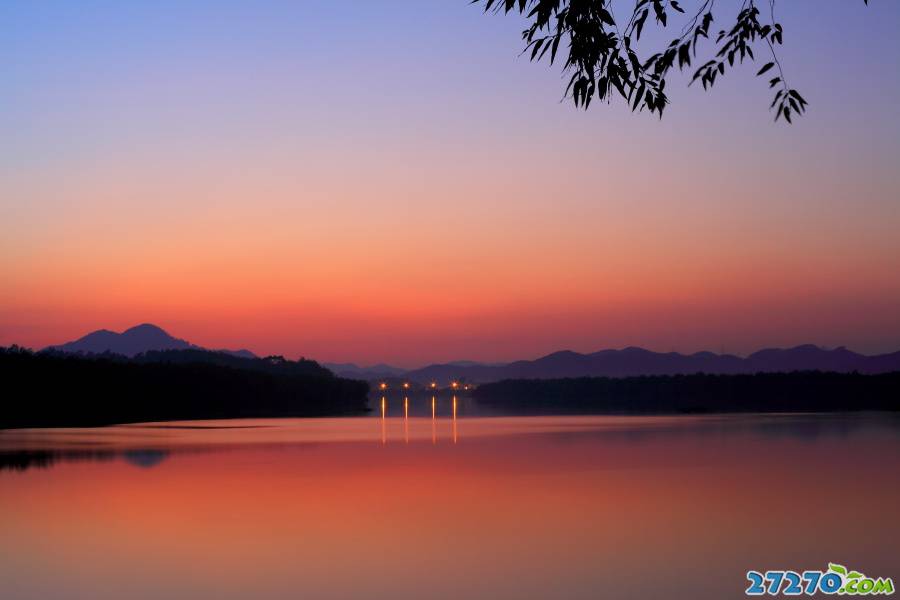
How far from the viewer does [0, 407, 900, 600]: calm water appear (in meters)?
10.1

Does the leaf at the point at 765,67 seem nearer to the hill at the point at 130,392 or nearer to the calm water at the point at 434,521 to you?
the calm water at the point at 434,521

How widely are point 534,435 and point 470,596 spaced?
2782cm

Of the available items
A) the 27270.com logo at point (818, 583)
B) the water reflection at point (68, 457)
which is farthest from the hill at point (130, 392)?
the 27270.com logo at point (818, 583)

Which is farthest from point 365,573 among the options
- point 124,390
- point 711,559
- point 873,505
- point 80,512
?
point 124,390

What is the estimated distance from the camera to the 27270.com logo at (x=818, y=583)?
945 centimetres

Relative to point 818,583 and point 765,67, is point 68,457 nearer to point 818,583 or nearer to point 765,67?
point 818,583

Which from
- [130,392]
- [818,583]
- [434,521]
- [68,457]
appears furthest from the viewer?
[130,392]

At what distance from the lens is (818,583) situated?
9945 millimetres

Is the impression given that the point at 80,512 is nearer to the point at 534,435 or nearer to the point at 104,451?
the point at 104,451

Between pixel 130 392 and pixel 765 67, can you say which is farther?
pixel 130 392

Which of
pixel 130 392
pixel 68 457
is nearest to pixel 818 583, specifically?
pixel 68 457

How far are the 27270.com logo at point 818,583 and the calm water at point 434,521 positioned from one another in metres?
0.21

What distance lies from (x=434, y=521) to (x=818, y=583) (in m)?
5.59

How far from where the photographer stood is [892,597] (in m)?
9.16
